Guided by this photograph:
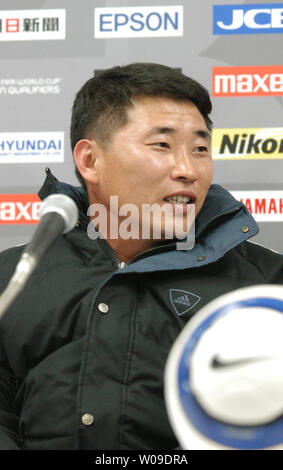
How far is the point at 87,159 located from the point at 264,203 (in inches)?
22.7

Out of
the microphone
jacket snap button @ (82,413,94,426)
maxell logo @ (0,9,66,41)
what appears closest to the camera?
the microphone

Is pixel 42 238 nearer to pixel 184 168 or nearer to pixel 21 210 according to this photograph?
pixel 184 168

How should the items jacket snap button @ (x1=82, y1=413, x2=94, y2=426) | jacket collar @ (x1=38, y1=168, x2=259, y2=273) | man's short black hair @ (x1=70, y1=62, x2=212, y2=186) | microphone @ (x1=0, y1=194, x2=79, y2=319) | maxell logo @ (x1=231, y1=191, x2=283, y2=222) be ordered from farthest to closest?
1. maxell logo @ (x1=231, y1=191, x2=283, y2=222)
2. man's short black hair @ (x1=70, y1=62, x2=212, y2=186)
3. jacket collar @ (x1=38, y1=168, x2=259, y2=273)
4. jacket snap button @ (x1=82, y1=413, x2=94, y2=426)
5. microphone @ (x1=0, y1=194, x2=79, y2=319)

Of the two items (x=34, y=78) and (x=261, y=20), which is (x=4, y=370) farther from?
(x=261, y=20)

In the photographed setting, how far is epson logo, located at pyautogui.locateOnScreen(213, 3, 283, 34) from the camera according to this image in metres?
1.67

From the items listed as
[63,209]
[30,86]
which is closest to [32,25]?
[30,86]

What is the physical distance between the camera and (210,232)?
1.18 meters

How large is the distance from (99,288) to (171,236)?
203 millimetres

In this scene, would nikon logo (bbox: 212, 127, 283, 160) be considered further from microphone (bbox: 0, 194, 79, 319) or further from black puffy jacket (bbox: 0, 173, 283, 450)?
microphone (bbox: 0, 194, 79, 319)

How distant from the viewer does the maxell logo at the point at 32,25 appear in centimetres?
173

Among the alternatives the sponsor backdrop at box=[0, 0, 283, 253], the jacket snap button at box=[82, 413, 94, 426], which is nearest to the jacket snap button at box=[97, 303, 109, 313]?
the jacket snap button at box=[82, 413, 94, 426]

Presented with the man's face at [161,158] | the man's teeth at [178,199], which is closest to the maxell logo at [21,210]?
the man's face at [161,158]

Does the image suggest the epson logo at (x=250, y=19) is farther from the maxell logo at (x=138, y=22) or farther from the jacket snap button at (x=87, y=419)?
the jacket snap button at (x=87, y=419)

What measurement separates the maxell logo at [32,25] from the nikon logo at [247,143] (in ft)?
1.85
